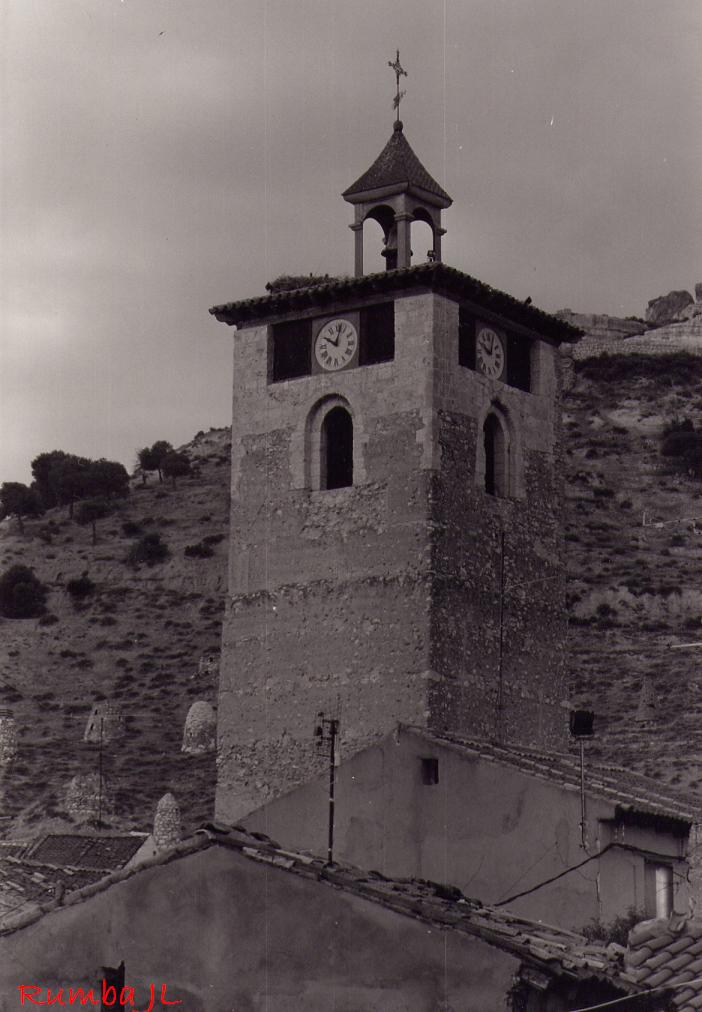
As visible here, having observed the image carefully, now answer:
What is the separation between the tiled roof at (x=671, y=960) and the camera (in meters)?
17.0

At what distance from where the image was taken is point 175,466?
95.8 meters

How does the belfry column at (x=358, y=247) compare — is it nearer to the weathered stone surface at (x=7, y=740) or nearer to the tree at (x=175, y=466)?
the weathered stone surface at (x=7, y=740)

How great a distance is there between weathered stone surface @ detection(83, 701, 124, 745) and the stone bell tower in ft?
123

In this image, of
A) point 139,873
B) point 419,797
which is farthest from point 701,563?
point 139,873

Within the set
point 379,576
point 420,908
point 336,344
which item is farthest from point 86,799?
point 420,908

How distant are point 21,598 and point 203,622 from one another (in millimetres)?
9336

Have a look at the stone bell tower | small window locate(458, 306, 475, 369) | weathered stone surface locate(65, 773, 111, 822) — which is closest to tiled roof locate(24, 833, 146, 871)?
weathered stone surface locate(65, 773, 111, 822)

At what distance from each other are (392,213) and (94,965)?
1758 centimetres

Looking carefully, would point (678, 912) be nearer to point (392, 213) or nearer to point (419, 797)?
point (419, 797)

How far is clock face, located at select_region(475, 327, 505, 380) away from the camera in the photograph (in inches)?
1251

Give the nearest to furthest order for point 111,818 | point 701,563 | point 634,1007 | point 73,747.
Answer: point 634,1007, point 111,818, point 73,747, point 701,563

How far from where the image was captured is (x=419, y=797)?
26.0 metres

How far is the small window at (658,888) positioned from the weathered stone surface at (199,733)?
4063cm

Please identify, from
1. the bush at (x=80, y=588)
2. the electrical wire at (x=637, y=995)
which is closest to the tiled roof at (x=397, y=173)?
the electrical wire at (x=637, y=995)
